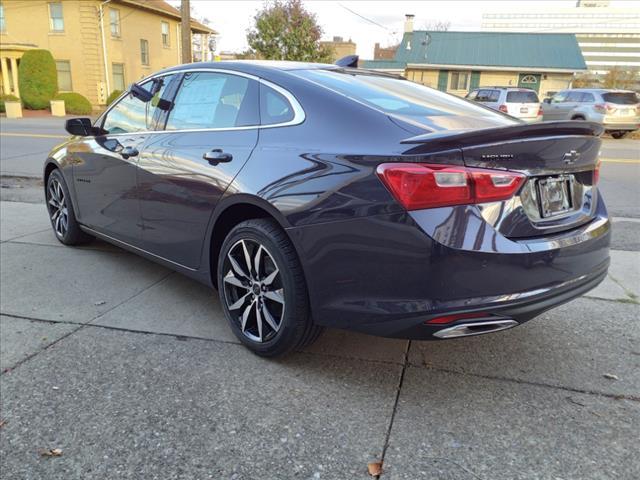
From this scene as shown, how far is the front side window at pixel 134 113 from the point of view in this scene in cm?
391

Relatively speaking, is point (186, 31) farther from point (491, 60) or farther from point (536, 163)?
point (491, 60)

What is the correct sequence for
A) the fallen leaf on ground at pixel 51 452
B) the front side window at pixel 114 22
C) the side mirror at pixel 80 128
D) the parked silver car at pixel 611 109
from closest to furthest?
the fallen leaf on ground at pixel 51 452, the side mirror at pixel 80 128, the parked silver car at pixel 611 109, the front side window at pixel 114 22

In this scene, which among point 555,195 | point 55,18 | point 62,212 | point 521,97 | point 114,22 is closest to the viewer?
point 555,195

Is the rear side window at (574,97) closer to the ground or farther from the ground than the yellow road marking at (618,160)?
farther from the ground

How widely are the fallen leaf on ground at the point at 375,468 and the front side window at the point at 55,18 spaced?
34.6 metres

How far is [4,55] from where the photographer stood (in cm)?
3005

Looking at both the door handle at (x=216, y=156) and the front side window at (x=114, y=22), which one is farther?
the front side window at (x=114, y=22)

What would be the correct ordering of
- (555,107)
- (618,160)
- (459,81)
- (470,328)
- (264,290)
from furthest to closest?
(459,81) → (555,107) → (618,160) → (264,290) → (470,328)

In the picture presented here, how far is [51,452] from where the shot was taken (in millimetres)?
2277

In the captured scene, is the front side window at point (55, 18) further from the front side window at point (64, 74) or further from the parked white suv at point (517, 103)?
the parked white suv at point (517, 103)

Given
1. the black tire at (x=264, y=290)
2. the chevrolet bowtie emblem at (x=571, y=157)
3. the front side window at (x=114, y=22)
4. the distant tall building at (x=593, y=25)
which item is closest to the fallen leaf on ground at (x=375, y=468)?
the black tire at (x=264, y=290)

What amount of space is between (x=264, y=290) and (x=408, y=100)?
1388mm

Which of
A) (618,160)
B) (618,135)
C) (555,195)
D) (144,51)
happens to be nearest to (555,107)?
(618,135)

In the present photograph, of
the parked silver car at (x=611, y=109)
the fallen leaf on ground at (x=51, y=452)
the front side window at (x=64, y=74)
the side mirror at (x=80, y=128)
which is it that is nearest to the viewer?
the fallen leaf on ground at (x=51, y=452)
